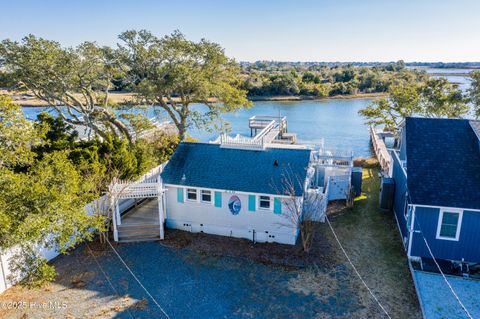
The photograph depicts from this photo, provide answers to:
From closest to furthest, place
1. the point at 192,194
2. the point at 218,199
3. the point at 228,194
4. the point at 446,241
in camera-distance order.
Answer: the point at 446,241
the point at 228,194
the point at 218,199
the point at 192,194

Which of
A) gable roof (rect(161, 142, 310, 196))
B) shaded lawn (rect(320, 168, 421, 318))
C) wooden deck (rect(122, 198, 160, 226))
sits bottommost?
shaded lawn (rect(320, 168, 421, 318))

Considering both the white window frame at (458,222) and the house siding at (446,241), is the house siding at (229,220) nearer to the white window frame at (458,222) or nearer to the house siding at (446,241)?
the house siding at (446,241)

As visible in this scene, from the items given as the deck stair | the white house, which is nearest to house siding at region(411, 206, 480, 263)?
the white house

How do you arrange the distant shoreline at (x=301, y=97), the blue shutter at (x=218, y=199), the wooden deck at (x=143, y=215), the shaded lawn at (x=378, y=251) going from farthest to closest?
the distant shoreline at (x=301, y=97) < the wooden deck at (x=143, y=215) < the blue shutter at (x=218, y=199) < the shaded lawn at (x=378, y=251)

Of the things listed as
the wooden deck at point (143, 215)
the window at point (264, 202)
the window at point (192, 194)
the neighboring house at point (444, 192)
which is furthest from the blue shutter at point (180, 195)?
the neighboring house at point (444, 192)

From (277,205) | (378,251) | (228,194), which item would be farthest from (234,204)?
(378,251)

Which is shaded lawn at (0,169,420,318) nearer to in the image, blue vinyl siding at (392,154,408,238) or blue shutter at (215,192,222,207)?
blue vinyl siding at (392,154,408,238)

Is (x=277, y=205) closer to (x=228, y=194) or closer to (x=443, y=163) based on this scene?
(x=228, y=194)
